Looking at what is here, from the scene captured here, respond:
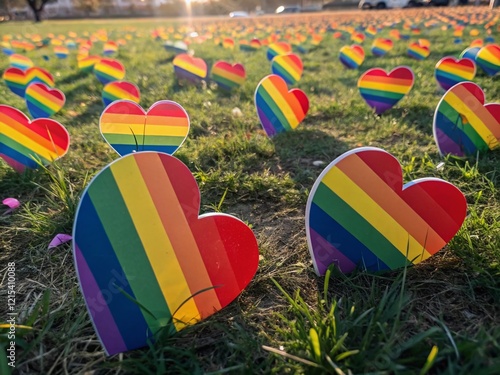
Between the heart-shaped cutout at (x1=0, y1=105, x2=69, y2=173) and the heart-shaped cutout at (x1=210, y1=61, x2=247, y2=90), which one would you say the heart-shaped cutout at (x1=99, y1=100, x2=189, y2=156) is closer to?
the heart-shaped cutout at (x1=0, y1=105, x2=69, y2=173)

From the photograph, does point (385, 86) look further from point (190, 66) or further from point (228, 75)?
point (190, 66)

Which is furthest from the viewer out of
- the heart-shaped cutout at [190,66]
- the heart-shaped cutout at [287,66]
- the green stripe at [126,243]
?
the heart-shaped cutout at [190,66]

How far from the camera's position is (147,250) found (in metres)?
1.15

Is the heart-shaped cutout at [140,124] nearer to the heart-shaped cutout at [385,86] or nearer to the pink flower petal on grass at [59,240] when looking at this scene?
the pink flower petal on grass at [59,240]

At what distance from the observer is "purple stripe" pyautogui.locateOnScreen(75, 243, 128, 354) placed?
1.07m

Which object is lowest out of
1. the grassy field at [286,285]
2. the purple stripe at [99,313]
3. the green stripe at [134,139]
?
the grassy field at [286,285]

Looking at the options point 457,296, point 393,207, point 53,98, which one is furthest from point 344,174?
point 53,98

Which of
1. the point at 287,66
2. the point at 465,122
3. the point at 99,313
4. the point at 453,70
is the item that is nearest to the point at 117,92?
the point at 287,66

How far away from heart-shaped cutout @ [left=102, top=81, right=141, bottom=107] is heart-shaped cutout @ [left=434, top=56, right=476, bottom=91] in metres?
2.92

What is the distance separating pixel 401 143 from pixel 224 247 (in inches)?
78.7

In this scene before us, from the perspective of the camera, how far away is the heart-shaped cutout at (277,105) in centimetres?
264

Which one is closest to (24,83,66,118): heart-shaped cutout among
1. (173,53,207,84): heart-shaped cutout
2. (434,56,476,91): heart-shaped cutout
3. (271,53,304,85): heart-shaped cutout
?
(173,53,207,84): heart-shaped cutout

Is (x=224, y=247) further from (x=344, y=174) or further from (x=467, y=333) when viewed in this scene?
(x=467, y=333)

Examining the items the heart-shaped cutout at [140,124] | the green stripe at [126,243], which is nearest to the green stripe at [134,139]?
the heart-shaped cutout at [140,124]
